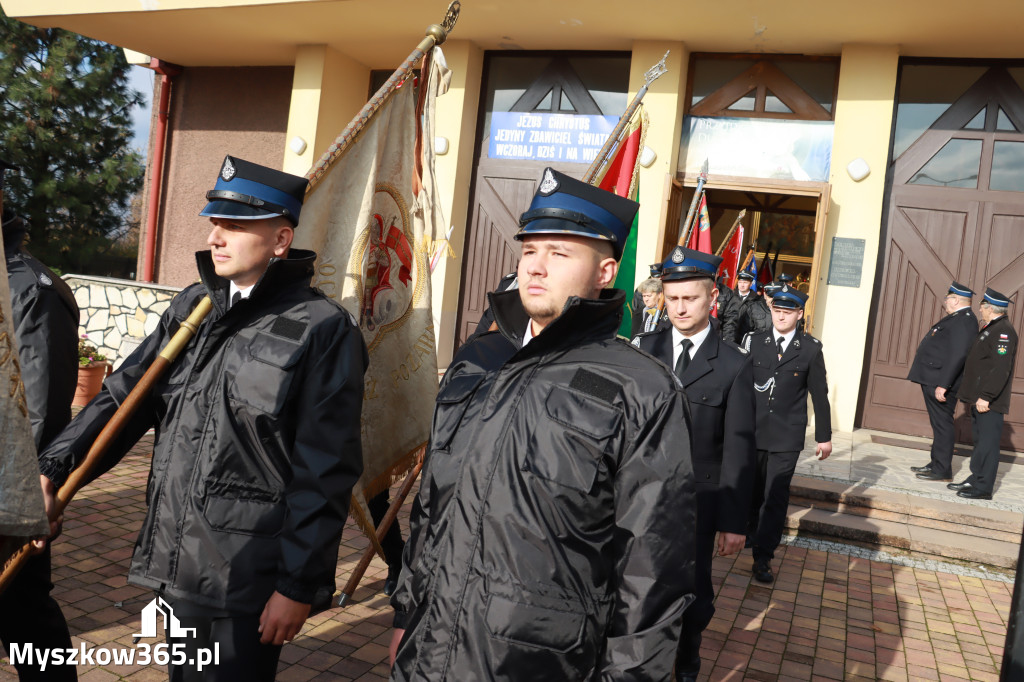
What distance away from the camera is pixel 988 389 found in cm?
783

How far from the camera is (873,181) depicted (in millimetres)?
9734

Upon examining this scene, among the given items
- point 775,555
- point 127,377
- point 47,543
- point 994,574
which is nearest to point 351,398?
point 127,377

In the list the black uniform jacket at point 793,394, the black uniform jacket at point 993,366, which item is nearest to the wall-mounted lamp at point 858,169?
the black uniform jacket at point 993,366

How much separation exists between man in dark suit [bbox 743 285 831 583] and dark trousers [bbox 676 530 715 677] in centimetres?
220

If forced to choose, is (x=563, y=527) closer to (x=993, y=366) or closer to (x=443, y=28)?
(x=443, y=28)

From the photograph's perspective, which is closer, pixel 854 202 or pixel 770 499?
pixel 770 499

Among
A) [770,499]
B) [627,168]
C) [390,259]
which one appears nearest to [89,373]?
[390,259]

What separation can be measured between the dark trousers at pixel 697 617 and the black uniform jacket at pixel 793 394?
2479 mm

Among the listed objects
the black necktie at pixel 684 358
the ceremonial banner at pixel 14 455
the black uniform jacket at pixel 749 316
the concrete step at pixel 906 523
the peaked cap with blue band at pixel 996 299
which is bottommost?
the concrete step at pixel 906 523

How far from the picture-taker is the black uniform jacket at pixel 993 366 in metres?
7.78

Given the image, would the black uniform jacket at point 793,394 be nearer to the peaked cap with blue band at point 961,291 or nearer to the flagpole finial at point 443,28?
the peaked cap with blue band at point 961,291

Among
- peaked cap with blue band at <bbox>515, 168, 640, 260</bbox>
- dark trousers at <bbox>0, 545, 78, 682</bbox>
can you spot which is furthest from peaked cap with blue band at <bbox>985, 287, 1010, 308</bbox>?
dark trousers at <bbox>0, 545, 78, 682</bbox>

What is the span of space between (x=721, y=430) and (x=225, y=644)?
2.44 metres

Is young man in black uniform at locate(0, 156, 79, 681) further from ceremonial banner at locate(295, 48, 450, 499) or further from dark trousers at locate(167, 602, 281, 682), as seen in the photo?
ceremonial banner at locate(295, 48, 450, 499)
